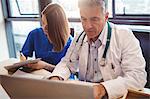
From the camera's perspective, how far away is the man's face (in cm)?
119

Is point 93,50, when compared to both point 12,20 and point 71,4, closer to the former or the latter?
point 71,4

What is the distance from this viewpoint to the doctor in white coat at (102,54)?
1138 mm

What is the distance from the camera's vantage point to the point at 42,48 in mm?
1983

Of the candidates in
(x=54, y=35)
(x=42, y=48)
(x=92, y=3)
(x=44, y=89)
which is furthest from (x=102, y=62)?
(x=42, y=48)

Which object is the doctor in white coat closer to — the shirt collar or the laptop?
the shirt collar

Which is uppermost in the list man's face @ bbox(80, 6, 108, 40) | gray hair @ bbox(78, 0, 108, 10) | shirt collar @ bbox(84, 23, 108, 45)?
gray hair @ bbox(78, 0, 108, 10)

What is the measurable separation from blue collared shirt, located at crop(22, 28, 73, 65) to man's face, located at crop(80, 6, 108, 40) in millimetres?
624

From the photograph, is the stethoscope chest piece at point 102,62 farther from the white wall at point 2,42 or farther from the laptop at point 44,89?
the white wall at point 2,42

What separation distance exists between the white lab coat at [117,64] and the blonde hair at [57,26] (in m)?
0.44

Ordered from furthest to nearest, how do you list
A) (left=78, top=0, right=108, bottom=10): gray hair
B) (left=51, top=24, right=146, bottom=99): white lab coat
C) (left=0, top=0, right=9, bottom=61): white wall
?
(left=0, top=0, right=9, bottom=61): white wall
(left=78, top=0, right=108, bottom=10): gray hair
(left=51, top=24, right=146, bottom=99): white lab coat

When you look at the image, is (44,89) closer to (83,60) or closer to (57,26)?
(83,60)

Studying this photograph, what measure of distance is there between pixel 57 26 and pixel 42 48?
0.94 ft

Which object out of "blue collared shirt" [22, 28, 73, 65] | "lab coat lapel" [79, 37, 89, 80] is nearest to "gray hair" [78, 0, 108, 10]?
"lab coat lapel" [79, 37, 89, 80]

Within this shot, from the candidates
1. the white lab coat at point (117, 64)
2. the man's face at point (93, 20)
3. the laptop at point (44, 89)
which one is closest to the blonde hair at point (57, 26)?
the white lab coat at point (117, 64)
